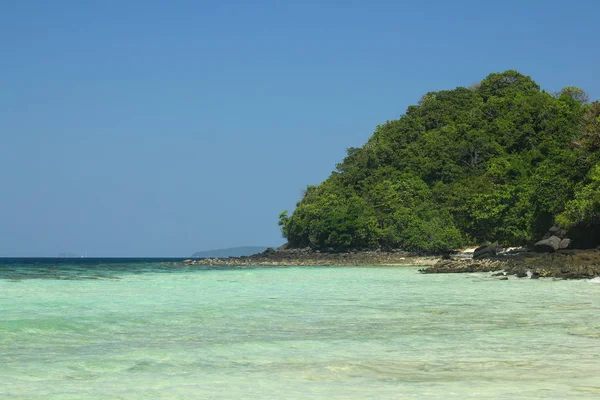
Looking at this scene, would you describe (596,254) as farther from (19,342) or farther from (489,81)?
(489,81)

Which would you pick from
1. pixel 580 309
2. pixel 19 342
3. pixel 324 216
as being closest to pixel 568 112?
pixel 324 216

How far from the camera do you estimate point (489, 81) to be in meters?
114

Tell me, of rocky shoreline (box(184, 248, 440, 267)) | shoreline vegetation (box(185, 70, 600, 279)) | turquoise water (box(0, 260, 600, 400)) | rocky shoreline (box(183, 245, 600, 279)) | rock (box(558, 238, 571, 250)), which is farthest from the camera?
rocky shoreline (box(184, 248, 440, 267))

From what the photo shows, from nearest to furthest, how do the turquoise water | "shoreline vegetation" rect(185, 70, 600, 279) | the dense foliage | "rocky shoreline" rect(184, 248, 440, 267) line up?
the turquoise water
"shoreline vegetation" rect(185, 70, 600, 279)
"rocky shoreline" rect(184, 248, 440, 267)
the dense foliage

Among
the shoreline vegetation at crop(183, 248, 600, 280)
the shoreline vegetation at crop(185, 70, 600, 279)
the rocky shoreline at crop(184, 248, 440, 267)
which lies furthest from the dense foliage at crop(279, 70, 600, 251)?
the shoreline vegetation at crop(183, 248, 600, 280)

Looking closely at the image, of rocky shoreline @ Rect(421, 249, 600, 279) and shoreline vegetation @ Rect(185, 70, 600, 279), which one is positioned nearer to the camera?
rocky shoreline @ Rect(421, 249, 600, 279)

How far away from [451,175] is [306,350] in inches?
3428

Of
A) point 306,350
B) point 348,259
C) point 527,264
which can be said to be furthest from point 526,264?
point 348,259

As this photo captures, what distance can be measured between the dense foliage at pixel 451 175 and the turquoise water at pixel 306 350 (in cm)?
4425

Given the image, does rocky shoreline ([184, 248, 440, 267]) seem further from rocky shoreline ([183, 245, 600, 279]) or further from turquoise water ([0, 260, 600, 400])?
turquoise water ([0, 260, 600, 400])

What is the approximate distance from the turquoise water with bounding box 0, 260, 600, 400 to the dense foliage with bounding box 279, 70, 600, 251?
4425 cm

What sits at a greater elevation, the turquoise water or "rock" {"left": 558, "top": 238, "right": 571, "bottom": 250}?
"rock" {"left": 558, "top": 238, "right": 571, "bottom": 250}

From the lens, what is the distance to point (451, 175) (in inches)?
3760

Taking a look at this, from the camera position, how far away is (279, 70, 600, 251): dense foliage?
7256 centimetres
